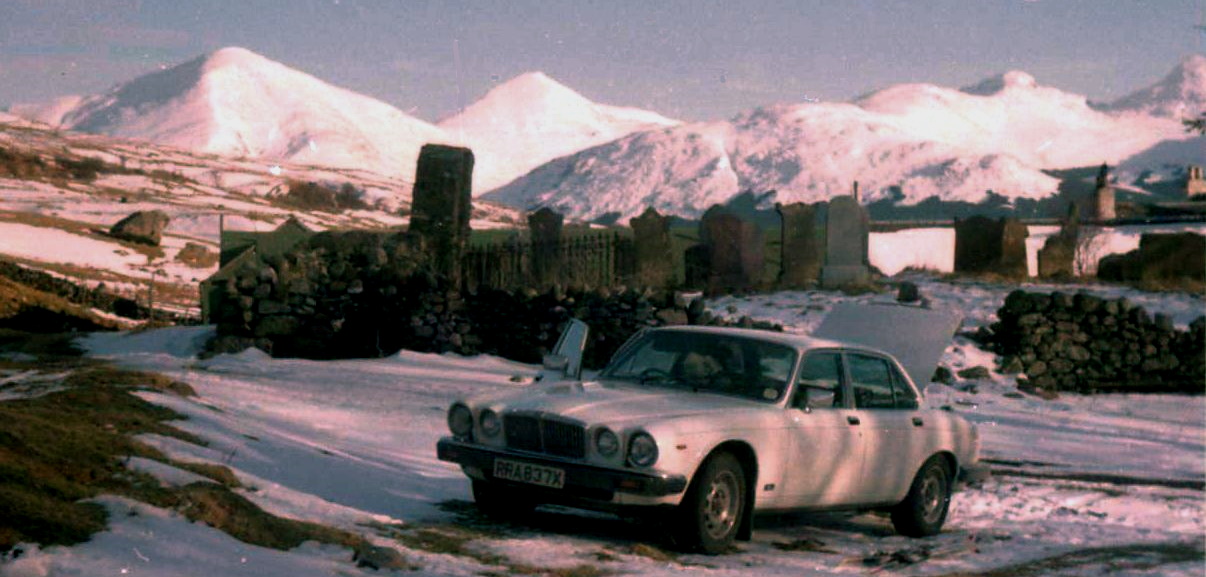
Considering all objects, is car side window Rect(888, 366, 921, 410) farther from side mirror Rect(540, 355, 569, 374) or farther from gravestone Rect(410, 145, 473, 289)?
gravestone Rect(410, 145, 473, 289)

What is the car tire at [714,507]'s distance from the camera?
27.0 ft

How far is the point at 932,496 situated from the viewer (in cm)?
1041

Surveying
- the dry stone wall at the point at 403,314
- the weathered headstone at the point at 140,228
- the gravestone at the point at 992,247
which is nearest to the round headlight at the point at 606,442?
the dry stone wall at the point at 403,314

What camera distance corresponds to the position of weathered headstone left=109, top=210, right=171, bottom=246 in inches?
1368

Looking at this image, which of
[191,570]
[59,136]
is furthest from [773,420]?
Result: [59,136]

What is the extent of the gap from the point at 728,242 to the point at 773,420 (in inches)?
808

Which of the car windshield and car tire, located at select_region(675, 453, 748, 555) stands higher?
the car windshield

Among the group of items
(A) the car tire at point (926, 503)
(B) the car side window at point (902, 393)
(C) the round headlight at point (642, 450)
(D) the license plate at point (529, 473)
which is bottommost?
(A) the car tire at point (926, 503)

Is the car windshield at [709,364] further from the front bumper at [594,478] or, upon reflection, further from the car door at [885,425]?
the front bumper at [594,478]

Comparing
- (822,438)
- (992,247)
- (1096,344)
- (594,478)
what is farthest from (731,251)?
(594,478)

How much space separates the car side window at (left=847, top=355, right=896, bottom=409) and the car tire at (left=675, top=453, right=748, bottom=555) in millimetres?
1628

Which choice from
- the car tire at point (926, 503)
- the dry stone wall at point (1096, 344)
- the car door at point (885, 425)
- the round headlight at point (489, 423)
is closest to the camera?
the round headlight at point (489, 423)

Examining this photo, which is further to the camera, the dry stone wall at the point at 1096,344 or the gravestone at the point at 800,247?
the gravestone at the point at 800,247

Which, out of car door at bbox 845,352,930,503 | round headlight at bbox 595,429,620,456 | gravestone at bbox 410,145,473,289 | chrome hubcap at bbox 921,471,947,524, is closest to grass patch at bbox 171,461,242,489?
round headlight at bbox 595,429,620,456
